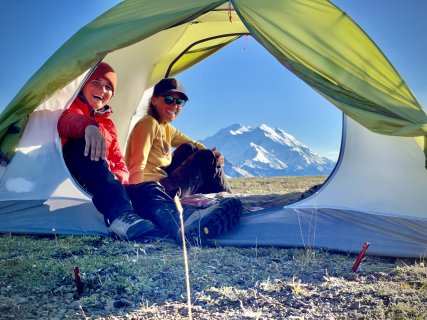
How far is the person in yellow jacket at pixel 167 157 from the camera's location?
4.15m

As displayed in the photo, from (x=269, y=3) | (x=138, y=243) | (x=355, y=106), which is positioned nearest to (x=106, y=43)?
(x=269, y=3)

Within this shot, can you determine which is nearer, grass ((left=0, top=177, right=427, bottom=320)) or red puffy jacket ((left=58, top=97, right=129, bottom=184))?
grass ((left=0, top=177, right=427, bottom=320))

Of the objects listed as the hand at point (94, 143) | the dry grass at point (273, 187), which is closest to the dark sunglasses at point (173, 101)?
the hand at point (94, 143)

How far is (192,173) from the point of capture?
4391mm

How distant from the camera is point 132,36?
3527mm

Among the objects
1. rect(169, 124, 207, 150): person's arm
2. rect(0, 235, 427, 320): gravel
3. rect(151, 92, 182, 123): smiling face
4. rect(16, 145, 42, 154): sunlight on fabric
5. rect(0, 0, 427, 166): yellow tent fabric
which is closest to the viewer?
rect(0, 235, 427, 320): gravel

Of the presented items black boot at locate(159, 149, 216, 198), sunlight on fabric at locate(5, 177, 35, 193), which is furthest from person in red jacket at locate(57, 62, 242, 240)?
black boot at locate(159, 149, 216, 198)

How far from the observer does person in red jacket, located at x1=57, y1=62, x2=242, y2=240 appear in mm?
3303

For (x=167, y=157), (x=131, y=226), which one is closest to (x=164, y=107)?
(x=167, y=157)

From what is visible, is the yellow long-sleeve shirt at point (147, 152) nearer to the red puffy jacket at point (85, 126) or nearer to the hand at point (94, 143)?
the red puffy jacket at point (85, 126)

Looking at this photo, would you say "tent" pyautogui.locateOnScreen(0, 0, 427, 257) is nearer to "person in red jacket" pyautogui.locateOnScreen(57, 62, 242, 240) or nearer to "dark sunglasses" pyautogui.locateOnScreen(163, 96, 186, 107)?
"person in red jacket" pyautogui.locateOnScreen(57, 62, 242, 240)

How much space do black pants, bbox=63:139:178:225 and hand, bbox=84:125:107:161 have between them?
0.05 metres

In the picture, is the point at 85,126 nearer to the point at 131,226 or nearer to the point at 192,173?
the point at 131,226

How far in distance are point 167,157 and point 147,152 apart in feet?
1.64
